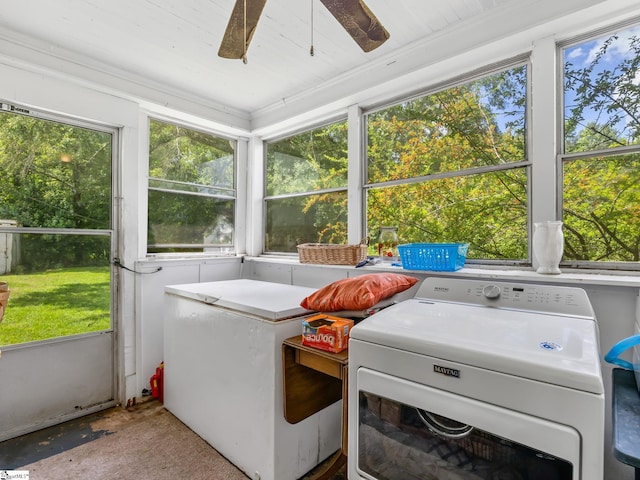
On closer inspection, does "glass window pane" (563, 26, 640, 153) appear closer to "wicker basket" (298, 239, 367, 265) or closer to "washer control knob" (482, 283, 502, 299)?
"washer control knob" (482, 283, 502, 299)

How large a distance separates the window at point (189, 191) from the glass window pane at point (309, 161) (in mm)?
459

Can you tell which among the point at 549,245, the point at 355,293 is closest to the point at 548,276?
the point at 549,245

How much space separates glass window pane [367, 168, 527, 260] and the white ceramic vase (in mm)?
229

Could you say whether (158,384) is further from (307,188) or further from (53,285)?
(307,188)

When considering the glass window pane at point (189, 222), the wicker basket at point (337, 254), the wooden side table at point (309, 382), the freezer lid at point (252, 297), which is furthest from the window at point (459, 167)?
the glass window pane at point (189, 222)

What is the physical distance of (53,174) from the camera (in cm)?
241

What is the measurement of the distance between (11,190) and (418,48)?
2845 millimetres

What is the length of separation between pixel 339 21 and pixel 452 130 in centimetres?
126

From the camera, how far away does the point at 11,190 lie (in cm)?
223

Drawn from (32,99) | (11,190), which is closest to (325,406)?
(11,190)

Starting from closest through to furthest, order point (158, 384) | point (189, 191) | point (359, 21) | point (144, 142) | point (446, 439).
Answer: point (446, 439)
point (359, 21)
point (158, 384)
point (144, 142)
point (189, 191)

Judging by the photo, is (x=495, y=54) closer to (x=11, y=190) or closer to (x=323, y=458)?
(x=323, y=458)

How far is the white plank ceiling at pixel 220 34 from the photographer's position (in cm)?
184

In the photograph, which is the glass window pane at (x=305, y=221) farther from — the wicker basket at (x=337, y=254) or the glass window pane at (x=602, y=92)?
the glass window pane at (x=602, y=92)
